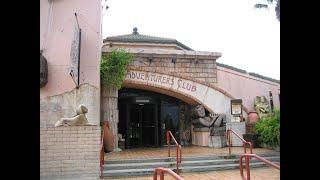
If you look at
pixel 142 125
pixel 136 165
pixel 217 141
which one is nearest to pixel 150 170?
pixel 136 165

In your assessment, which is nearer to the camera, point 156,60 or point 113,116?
point 113,116

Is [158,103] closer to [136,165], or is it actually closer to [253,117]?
[253,117]

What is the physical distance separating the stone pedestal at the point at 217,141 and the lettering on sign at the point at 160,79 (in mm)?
2025

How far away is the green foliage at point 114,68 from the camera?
1344 cm

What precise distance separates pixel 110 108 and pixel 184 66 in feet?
11.8

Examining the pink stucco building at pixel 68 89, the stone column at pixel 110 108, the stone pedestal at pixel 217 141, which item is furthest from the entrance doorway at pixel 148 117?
the pink stucco building at pixel 68 89

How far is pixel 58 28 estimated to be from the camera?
9945mm

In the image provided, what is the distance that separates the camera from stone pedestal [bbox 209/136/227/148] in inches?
577

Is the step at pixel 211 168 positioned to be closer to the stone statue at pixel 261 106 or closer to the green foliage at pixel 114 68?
the green foliage at pixel 114 68

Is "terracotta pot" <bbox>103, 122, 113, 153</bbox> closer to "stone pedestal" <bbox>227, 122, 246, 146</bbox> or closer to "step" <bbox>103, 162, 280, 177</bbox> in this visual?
"step" <bbox>103, 162, 280, 177</bbox>
